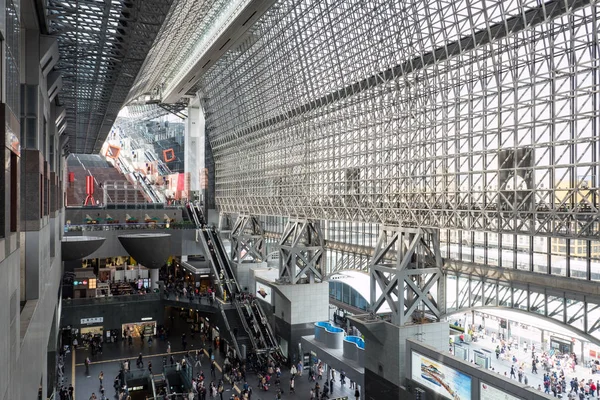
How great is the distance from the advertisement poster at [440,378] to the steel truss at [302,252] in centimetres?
1428

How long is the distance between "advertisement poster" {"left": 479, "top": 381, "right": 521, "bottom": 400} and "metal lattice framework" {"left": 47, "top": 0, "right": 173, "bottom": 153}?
18.1 meters

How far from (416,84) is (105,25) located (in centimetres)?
1450

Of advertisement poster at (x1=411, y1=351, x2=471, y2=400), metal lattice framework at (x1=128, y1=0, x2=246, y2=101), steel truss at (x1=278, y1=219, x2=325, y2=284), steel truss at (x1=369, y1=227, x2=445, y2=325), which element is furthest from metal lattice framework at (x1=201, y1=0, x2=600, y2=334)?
advertisement poster at (x1=411, y1=351, x2=471, y2=400)

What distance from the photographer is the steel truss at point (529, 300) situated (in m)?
19.9

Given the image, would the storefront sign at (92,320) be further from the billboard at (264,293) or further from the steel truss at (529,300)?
the steel truss at (529,300)

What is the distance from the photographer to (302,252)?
3909 centimetres

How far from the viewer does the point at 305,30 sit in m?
33.7

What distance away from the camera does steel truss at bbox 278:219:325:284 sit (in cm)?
3800

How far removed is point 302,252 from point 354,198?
969cm

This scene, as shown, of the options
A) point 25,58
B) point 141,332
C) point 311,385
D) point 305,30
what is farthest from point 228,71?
point 25,58

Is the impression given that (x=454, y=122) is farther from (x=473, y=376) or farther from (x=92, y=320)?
(x=92, y=320)

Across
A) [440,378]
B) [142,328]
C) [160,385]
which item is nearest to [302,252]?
[160,385]

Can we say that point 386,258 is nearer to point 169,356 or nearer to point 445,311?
point 445,311

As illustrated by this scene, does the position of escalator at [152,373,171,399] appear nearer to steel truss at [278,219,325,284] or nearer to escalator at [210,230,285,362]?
escalator at [210,230,285,362]
